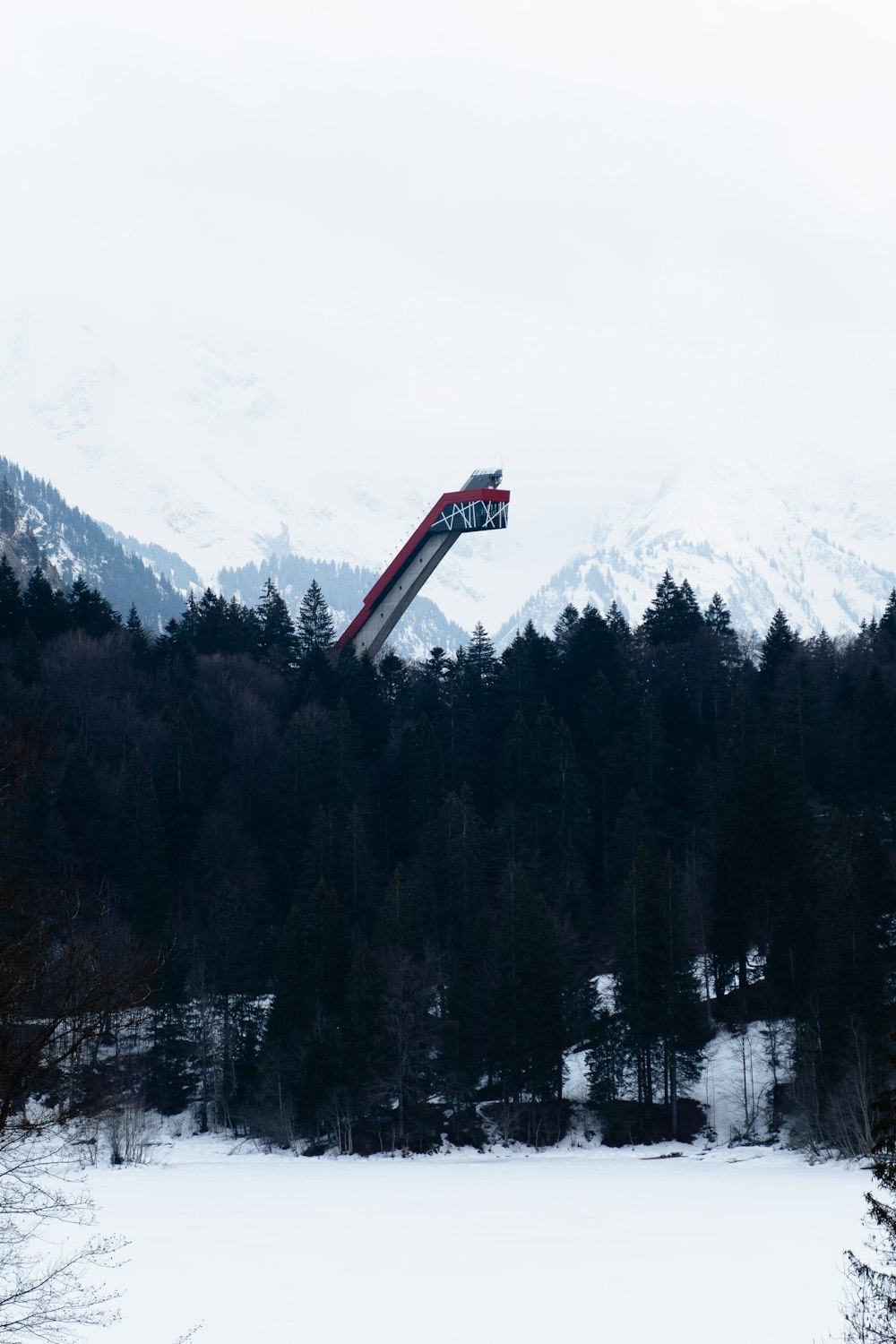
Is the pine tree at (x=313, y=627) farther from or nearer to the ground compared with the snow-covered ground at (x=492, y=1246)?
farther from the ground

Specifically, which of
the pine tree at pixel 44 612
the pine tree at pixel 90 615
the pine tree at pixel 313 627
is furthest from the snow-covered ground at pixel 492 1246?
the pine tree at pixel 313 627

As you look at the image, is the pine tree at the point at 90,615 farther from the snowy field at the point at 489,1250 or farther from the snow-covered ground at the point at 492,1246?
the snowy field at the point at 489,1250

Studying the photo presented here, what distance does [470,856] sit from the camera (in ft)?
226

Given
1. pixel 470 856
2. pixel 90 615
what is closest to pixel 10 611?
pixel 90 615

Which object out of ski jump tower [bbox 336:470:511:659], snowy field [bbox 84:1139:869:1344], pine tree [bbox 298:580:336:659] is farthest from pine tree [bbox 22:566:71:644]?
snowy field [bbox 84:1139:869:1344]

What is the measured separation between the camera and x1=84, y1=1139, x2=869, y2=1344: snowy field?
27609 millimetres

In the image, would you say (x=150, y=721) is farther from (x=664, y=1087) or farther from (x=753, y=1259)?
(x=753, y=1259)

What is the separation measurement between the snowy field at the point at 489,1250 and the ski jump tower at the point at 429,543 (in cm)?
4176

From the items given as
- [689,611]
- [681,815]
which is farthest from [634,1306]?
[689,611]

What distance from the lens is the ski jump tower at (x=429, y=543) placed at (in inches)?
3364

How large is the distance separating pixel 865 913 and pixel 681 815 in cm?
2459

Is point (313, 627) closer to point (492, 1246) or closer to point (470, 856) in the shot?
point (470, 856)

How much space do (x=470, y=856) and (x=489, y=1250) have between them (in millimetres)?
33680

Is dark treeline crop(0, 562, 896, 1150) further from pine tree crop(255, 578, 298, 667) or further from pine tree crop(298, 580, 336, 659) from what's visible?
pine tree crop(298, 580, 336, 659)
